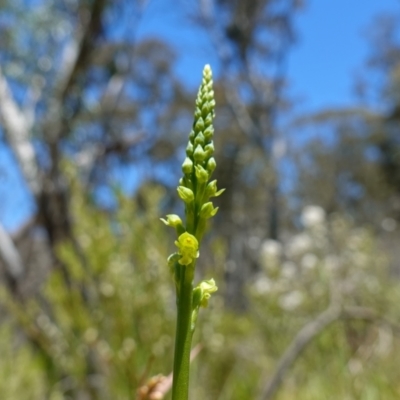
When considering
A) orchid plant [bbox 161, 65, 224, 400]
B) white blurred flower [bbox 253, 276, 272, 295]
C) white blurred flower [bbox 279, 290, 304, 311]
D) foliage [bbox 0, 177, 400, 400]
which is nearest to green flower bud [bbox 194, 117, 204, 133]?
orchid plant [bbox 161, 65, 224, 400]

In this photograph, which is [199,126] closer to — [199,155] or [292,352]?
[199,155]

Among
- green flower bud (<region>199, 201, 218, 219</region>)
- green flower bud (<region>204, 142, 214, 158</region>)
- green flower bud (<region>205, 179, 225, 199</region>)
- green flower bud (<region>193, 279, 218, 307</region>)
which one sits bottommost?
green flower bud (<region>193, 279, 218, 307</region>)

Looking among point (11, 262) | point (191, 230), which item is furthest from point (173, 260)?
point (11, 262)

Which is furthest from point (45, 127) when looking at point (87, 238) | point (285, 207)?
point (285, 207)

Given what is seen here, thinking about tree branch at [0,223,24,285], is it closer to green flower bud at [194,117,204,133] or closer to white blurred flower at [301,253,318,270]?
white blurred flower at [301,253,318,270]

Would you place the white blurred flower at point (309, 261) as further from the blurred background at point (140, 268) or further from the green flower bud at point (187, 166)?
the green flower bud at point (187, 166)

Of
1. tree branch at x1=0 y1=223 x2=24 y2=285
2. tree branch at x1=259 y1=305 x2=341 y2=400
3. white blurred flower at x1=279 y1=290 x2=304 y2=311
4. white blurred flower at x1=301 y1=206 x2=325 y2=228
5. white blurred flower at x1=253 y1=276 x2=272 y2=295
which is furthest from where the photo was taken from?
tree branch at x1=0 y1=223 x2=24 y2=285

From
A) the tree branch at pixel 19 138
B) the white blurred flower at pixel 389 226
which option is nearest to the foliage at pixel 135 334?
the tree branch at pixel 19 138
